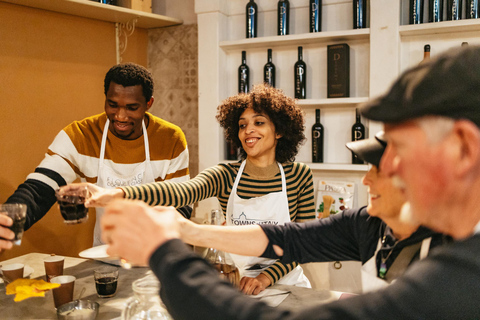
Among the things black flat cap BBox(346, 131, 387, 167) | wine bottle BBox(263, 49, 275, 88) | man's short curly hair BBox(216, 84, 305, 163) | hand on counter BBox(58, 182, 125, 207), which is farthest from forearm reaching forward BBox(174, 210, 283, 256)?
wine bottle BBox(263, 49, 275, 88)

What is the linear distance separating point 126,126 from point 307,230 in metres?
1.28

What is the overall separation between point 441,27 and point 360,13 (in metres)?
0.53

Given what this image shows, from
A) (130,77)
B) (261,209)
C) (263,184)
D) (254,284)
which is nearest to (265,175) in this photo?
(263,184)

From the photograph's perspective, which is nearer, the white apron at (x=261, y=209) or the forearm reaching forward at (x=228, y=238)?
the forearm reaching forward at (x=228, y=238)

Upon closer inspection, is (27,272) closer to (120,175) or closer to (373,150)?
(120,175)

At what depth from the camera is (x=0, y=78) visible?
2779mm

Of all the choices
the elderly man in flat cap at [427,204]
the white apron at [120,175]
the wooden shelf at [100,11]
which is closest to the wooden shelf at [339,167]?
the white apron at [120,175]

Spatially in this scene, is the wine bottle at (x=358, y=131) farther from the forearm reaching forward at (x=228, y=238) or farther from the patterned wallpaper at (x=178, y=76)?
the forearm reaching forward at (x=228, y=238)

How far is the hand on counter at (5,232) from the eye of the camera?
1.43m

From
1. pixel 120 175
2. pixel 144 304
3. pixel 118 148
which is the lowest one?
pixel 144 304

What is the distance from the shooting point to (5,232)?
57.2 inches

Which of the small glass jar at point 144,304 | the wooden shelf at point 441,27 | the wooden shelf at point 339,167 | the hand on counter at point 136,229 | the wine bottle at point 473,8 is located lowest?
the small glass jar at point 144,304

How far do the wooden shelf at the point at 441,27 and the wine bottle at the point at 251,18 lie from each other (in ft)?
3.49

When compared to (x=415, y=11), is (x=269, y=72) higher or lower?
lower
